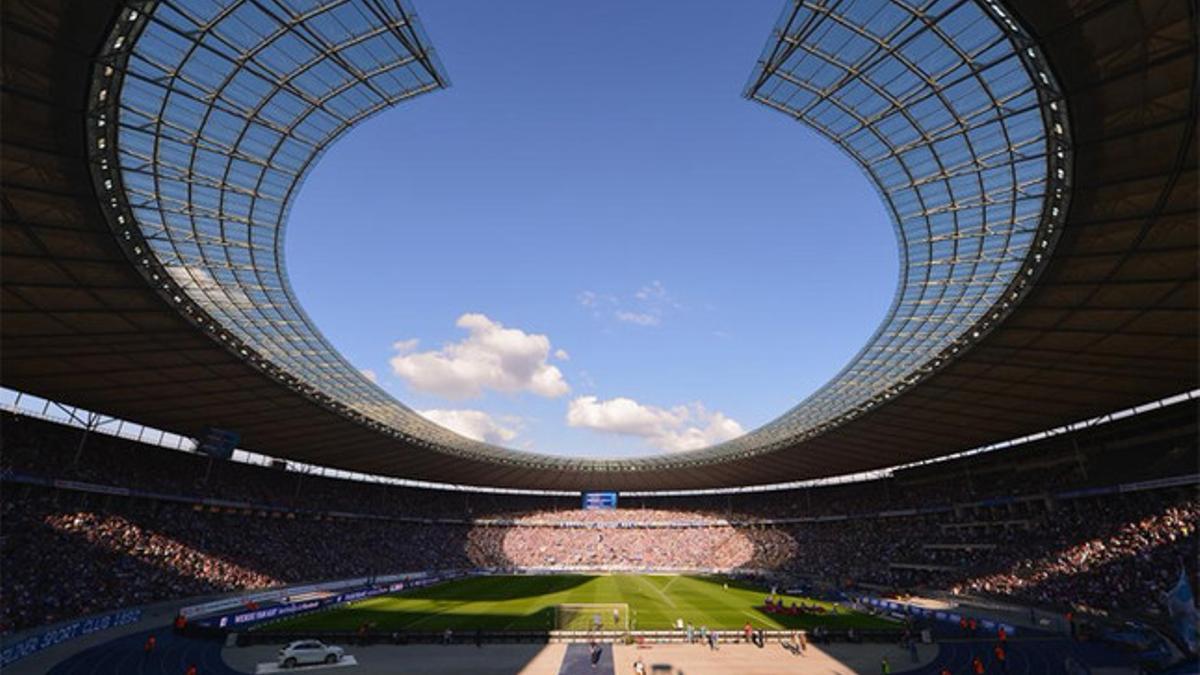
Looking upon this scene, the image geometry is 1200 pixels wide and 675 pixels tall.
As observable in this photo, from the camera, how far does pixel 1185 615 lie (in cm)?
1603

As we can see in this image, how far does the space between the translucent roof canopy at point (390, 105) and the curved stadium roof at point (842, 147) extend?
0.35 feet

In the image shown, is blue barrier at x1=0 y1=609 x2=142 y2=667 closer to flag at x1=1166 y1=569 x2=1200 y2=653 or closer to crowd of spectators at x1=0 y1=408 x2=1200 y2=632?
crowd of spectators at x1=0 y1=408 x2=1200 y2=632

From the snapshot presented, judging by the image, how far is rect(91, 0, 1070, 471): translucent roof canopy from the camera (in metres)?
20.2

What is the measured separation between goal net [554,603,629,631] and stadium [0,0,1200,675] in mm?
568

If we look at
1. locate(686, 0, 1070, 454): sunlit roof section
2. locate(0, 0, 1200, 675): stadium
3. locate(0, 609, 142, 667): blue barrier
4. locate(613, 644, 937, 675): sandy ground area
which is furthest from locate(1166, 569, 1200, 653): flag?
locate(0, 609, 142, 667): blue barrier

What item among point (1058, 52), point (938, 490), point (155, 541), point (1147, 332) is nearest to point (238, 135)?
point (1058, 52)

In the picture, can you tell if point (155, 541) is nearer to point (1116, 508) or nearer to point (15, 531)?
point (15, 531)

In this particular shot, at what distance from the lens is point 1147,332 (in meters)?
30.5

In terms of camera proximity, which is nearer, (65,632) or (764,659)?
(764,659)

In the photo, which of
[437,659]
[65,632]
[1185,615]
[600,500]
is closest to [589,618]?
[437,659]

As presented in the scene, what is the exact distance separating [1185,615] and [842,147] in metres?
22.0

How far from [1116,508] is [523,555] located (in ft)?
230

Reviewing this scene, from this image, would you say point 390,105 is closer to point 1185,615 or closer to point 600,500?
point 1185,615

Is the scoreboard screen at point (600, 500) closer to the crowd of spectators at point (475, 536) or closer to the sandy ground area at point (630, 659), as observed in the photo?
the crowd of spectators at point (475, 536)
